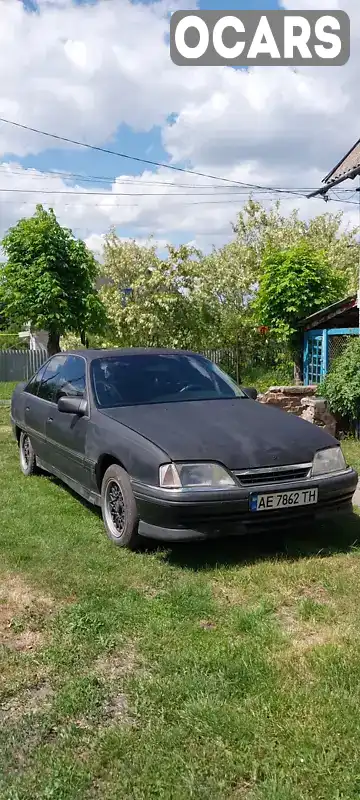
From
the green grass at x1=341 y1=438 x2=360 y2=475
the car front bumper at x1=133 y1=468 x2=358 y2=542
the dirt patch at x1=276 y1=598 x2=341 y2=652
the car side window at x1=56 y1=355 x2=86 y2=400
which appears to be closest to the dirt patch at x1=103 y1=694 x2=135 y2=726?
the dirt patch at x1=276 y1=598 x2=341 y2=652

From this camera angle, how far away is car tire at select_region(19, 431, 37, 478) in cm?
705

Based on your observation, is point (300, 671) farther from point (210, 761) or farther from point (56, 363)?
point (56, 363)

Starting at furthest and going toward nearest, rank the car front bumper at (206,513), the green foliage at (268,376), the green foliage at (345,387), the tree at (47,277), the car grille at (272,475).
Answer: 1. the green foliage at (268,376)
2. the tree at (47,277)
3. the green foliage at (345,387)
4. the car grille at (272,475)
5. the car front bumper at (206,513)

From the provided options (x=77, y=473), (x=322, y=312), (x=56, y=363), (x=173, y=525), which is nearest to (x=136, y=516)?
(x=173, y=525)

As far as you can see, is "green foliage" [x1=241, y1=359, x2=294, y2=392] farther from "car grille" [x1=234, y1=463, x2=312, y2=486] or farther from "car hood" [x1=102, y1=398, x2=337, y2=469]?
"car grille" [x1=234, y1=463, x2=312, y2=486]

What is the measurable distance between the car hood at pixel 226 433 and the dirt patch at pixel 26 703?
5.49 ft

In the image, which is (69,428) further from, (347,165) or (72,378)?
(347,165)

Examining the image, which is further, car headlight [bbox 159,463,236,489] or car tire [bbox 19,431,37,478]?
car tire [bbox 19,431,37,478]

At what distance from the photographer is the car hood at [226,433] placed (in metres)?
4.21

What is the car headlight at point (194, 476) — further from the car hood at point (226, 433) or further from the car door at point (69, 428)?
the car door at point (69, 428)

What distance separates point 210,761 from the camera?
2301 millimetres

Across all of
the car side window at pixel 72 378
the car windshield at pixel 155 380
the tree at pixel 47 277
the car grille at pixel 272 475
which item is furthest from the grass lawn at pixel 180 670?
the tree at pixel 47 277

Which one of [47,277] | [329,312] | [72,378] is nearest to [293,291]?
[329,312]

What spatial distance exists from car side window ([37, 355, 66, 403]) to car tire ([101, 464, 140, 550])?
1.67m
